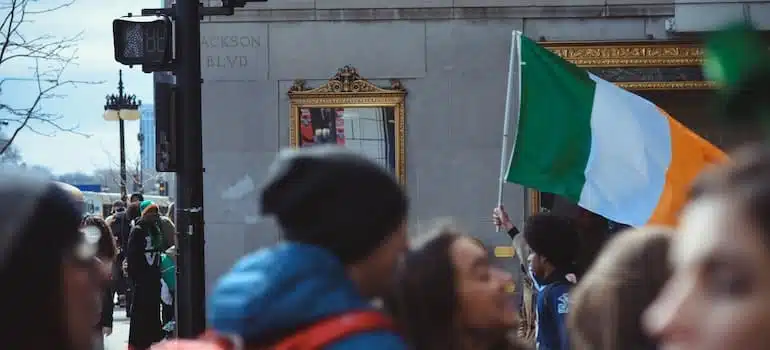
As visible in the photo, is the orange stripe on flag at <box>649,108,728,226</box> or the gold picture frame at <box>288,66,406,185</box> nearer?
the orange stripe on flag at <box>649,108,728,226</box>

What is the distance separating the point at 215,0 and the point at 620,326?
35.4 feet

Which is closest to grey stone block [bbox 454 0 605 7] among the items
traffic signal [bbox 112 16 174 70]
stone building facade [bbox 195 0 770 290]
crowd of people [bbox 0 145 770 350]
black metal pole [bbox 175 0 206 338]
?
stone building facade [bbox 195 0 770 290]

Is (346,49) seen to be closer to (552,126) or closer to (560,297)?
(552,126)

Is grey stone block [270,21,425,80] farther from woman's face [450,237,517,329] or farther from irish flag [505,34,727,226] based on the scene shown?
woman's face [450,237,517,329]

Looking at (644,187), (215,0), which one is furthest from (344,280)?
(215,0)

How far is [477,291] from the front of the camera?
9.96 feet

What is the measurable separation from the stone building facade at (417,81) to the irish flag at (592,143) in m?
5.56

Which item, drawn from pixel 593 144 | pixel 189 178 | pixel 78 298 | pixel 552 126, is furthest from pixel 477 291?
pixel 189 178

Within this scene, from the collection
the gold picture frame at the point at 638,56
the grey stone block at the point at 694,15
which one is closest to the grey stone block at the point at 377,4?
the gold picture frame at the point at 638,56

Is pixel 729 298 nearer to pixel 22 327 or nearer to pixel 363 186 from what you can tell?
pixel 363 186

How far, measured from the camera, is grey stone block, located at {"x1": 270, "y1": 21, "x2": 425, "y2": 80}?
12430mm

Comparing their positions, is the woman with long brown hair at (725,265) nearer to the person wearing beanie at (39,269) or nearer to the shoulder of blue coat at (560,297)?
the person wearing beanie at (39,269)

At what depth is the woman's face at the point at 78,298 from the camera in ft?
6.29

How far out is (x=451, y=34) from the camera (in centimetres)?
1246
